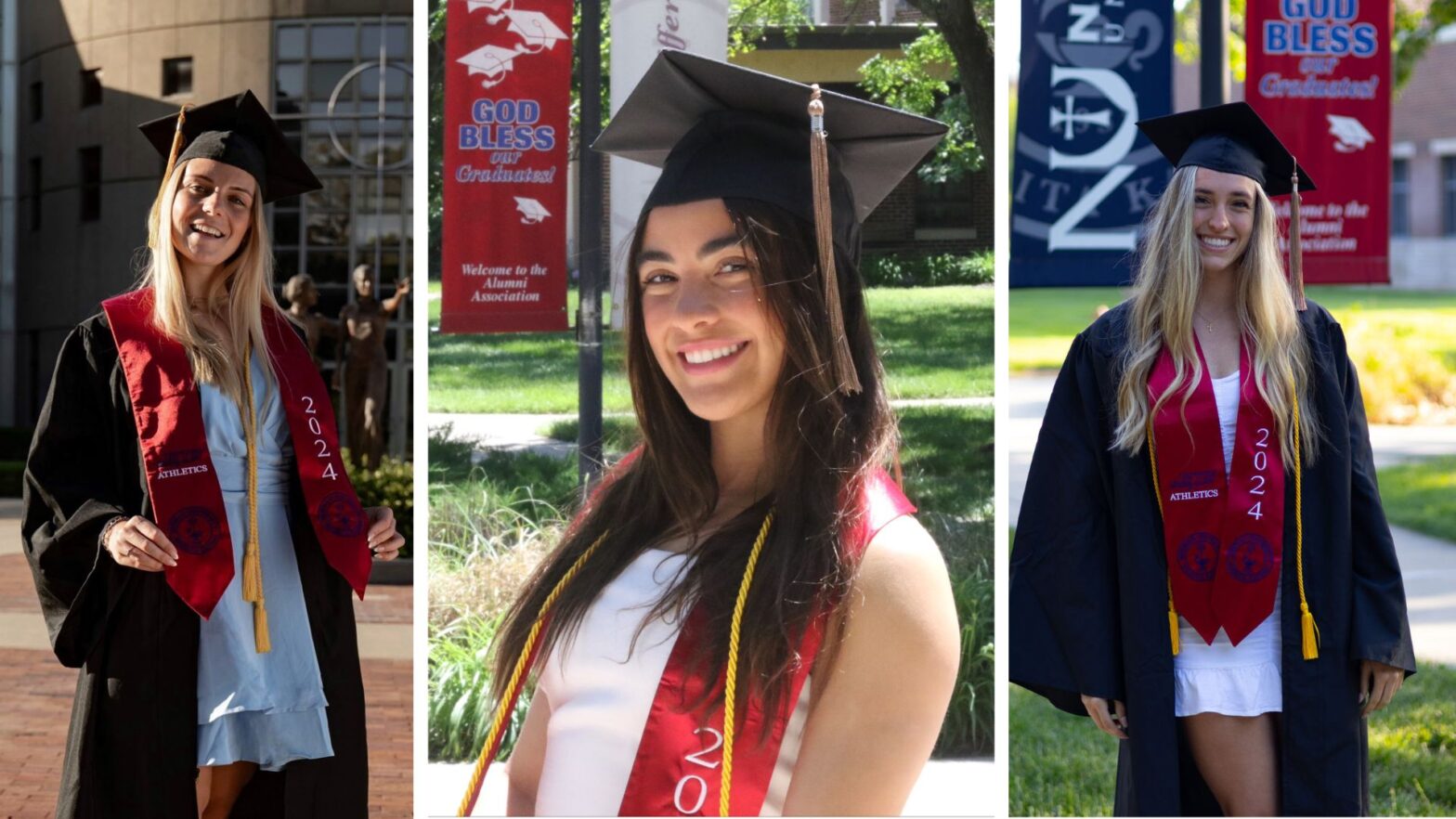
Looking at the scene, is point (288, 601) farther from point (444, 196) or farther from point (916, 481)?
point (916, 481)

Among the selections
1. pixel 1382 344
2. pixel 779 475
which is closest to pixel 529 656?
pixel 779 475

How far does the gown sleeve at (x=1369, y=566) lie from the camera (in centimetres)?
352

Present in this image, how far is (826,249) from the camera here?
10.8 feet

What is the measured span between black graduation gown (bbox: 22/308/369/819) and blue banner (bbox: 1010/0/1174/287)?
126 inches

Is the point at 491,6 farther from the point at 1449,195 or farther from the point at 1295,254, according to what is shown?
the point at 1449,195

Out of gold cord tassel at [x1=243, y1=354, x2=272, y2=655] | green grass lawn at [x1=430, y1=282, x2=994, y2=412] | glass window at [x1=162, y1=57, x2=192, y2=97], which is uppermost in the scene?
glass window at [x1=162, y1=57, x2=192, y2=97]

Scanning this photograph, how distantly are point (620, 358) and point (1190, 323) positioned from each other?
1.30 meters

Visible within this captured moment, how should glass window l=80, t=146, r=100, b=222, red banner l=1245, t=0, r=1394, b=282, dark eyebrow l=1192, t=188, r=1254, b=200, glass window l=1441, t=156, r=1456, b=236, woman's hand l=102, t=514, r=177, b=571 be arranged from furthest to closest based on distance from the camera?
glass window l=1441, t=156, r=1456, b=236, glass window l=80, t=146, r=100, b=222, red banner l=1245, t=0, r=1394, b=282, dark eyebrow l=1192, t=188, r=1254, b=200, woman's hand l=102, t=514, r=177, b=571

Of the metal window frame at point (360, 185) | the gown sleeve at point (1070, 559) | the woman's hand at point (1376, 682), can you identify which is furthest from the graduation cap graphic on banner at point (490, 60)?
the metal window frame at point (360, 185)

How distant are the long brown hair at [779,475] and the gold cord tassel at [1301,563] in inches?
37.3

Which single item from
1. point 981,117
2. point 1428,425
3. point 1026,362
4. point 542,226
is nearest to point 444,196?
point 542,226

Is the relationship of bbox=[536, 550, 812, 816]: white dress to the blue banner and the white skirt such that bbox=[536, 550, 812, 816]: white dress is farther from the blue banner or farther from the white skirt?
the blue banner

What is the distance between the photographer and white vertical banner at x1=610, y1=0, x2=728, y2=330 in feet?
11.2

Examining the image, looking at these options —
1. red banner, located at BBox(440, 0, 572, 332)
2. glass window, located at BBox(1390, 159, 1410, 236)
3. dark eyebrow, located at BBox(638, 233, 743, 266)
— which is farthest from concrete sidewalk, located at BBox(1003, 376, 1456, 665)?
glass window, located at BBox(1390, 159, 1410, 236)
